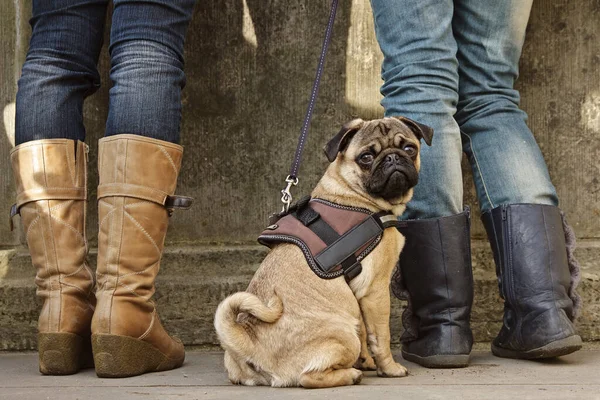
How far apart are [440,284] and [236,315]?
801mm

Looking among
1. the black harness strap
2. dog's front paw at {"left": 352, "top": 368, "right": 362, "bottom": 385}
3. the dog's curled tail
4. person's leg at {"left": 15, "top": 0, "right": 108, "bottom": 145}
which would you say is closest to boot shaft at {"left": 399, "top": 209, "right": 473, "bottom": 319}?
the black harness strap

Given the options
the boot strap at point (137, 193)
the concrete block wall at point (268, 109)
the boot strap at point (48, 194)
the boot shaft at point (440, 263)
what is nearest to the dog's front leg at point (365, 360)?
the boot shaft at point (440, 263)

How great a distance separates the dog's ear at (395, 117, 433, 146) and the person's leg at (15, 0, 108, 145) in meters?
1.19

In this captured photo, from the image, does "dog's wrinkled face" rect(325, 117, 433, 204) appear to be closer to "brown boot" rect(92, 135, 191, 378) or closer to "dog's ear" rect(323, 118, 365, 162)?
"dog's ear" rect(323, 118, 365, 162)

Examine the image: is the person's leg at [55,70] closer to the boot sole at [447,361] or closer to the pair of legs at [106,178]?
the pair of legs at [106,178]

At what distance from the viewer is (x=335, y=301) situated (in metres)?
2.49

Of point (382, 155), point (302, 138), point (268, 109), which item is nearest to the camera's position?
point (382, 155)

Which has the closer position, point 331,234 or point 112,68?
point 331,234

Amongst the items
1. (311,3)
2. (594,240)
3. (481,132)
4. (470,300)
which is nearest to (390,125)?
(481,132)

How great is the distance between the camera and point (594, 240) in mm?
3594

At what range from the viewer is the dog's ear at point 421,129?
2674 mm

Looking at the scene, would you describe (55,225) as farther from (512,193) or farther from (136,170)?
(512,193)

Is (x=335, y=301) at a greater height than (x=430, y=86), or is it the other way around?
(x=430, y=86)

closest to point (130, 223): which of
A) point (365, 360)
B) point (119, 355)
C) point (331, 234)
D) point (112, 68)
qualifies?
point (119, 355)
